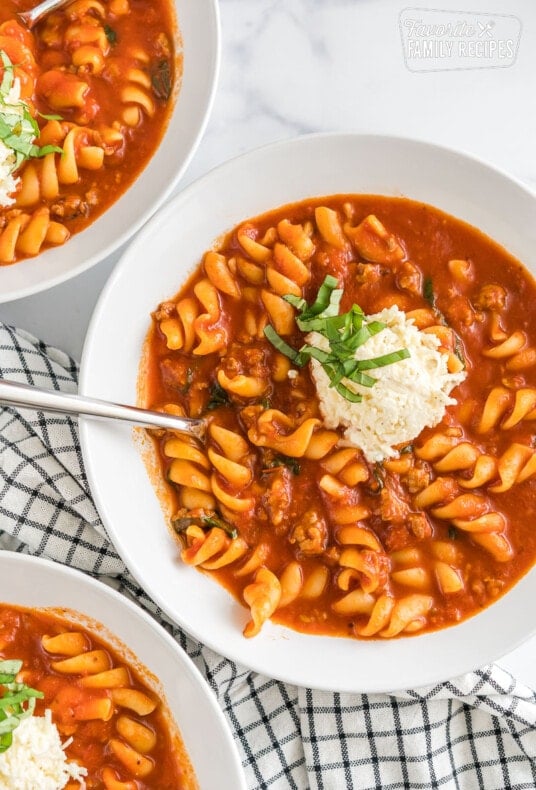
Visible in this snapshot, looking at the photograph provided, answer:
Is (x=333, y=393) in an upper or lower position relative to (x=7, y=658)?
upper

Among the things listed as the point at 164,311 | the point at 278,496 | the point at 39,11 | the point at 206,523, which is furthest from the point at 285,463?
the point at 39,11

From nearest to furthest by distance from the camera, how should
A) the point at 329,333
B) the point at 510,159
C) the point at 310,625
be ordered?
the point at 329,333 < the point at 310,625 < the point at 510,159

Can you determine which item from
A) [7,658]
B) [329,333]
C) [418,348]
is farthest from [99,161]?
[7,658]

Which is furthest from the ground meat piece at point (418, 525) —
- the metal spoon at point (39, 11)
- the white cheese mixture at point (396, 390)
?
the metal spoon at point (39, 11)

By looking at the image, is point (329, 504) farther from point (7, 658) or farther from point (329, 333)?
point (7, 658)

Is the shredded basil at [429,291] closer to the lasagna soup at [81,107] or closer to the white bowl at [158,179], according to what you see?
the white bowl at [158,179]

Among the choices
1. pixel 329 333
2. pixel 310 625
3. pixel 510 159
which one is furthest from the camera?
pixel 510 159
